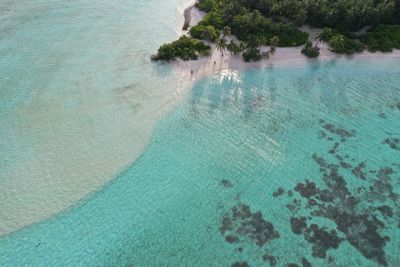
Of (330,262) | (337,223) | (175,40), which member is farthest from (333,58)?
(330,262)

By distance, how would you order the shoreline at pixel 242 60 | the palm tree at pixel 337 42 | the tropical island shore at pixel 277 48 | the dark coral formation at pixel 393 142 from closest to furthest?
the dark coral formation at pixel 393 142
the shoreline at pixel 242 60
the tropical island shore at pixel 277 48
the palm tree at pixel 337 42

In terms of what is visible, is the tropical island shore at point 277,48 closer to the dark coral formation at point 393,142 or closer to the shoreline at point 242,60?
the shoreline at point 242,60

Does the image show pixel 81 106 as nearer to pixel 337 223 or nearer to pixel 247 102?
pixel 247 102

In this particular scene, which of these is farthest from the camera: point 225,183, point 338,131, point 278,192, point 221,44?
point 221,44

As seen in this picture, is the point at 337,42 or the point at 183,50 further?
the point at 337,42

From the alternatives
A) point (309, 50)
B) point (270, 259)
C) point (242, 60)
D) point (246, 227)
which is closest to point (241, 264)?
point (270, 259)

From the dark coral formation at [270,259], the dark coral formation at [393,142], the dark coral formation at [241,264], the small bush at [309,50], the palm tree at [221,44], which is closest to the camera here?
the dark coral formation at [241,264]

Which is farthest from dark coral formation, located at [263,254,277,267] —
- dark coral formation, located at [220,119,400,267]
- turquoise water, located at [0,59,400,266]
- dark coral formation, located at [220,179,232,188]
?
dark coral formation, located at [220,179,232,188]

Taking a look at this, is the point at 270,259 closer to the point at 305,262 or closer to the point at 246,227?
the point at 305,262

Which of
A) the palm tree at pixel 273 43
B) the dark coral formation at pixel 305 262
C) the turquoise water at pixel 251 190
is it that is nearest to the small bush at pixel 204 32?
the turquoise water at pixel 251 190

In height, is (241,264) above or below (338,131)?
below
